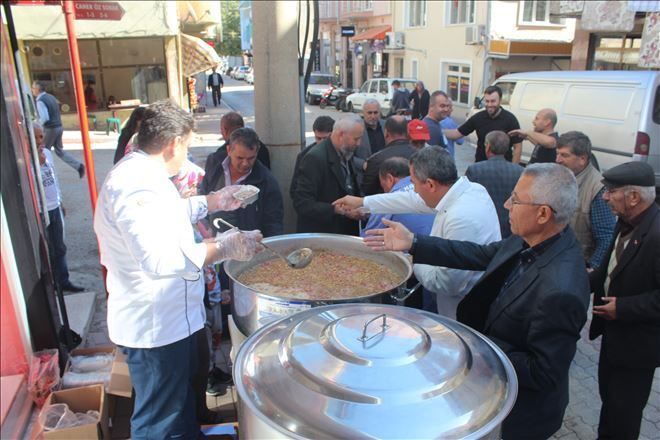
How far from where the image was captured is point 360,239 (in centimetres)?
320

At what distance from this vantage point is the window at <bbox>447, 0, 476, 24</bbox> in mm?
21594

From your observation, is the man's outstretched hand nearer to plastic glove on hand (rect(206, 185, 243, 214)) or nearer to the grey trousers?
plastic glove on hand (rect(206, 185, 243, 214))

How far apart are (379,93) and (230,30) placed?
3481 cm

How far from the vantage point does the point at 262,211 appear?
12.8 feet

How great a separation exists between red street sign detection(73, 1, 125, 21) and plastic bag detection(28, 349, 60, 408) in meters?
2.63

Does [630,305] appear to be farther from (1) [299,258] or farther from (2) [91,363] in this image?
(2) [91,363]

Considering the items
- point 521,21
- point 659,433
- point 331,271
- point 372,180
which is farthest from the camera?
point 521,21

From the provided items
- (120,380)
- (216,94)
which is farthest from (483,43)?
(120,380)

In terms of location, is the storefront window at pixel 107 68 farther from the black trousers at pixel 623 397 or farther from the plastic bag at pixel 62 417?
the black trousers at pixel 623 397

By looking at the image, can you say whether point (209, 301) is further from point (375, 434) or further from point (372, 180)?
point (375, 434)

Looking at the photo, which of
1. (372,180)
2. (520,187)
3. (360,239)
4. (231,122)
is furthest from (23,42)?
(520,187)

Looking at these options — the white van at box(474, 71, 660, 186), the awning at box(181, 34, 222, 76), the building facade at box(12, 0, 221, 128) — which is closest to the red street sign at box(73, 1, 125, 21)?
the white van at box(474, 71, 660, 186)

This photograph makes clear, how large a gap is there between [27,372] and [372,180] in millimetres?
2922

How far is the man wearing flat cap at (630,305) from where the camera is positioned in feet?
8.61
